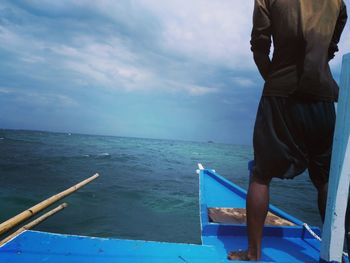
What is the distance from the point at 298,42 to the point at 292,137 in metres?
0.61

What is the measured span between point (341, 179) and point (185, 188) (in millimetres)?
12407

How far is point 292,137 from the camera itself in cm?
181

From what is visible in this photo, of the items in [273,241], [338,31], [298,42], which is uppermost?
[338,31]

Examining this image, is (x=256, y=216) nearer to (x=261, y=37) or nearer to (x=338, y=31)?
(x=261, y=37)

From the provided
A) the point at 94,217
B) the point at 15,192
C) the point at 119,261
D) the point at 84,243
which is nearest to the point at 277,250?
the point at 119,261

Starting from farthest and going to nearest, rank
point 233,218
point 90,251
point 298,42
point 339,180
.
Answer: point 233,218 < point 298,42 < point 90,251 < point 339,180

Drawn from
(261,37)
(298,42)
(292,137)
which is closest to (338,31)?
(298,42)

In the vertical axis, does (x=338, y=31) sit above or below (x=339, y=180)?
above

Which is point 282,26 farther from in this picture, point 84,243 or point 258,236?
point 84,243

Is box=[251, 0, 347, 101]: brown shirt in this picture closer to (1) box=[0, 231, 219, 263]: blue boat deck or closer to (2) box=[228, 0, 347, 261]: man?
(2) box=[228, 0, 347, 261]: man

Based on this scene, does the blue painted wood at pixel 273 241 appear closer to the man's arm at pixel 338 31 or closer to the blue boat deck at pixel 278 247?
the blue boat deck at pixel 278 247

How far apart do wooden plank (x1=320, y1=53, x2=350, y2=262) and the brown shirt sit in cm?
30

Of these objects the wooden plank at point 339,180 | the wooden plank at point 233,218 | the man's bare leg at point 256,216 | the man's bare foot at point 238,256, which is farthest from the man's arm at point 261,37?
the wooden plank at point 233,218

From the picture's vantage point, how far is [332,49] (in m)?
1.96
